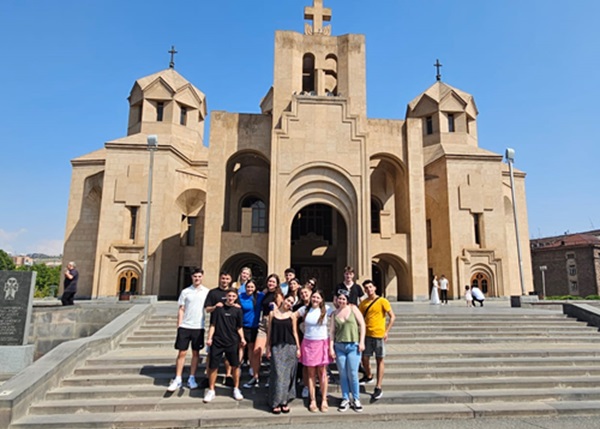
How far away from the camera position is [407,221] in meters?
21.9

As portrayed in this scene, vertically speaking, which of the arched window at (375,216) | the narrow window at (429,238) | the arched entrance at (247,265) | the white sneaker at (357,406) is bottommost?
the white sneaker at (357,406)

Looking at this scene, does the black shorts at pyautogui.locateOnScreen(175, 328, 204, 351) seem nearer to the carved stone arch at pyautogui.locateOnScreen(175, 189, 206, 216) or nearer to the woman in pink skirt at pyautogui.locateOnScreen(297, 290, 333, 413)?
the woman in pink skirt at pyautogui.locateOnScreen(297, 290, 333, 413)

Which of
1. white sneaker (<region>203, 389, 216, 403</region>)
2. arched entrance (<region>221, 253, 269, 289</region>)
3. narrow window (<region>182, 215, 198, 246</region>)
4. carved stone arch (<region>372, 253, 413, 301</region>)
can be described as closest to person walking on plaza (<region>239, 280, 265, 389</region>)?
white sneaker (<region>203, 389, 216, 403</region>)

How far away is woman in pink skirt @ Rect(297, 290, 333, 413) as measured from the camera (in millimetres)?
5918

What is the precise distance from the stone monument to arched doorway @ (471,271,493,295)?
73.5 feet

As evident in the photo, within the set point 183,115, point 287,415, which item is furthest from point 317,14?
point 287,415

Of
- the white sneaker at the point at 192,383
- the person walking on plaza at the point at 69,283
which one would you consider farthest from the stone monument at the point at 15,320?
the white sneaker at the point at 192,383

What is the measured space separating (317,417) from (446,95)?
2722 centimetres

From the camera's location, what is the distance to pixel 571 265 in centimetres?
4619

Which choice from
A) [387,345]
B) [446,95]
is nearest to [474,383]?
[387,345]

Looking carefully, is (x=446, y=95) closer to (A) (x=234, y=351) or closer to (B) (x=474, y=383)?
(B) (x=474, y=383)

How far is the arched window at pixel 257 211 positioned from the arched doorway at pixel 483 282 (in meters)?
Result: 13.9

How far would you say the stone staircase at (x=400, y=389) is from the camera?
581 centimetres

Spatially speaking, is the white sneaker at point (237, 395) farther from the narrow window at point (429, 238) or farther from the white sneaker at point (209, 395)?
the narrow window at point (429, 238)
